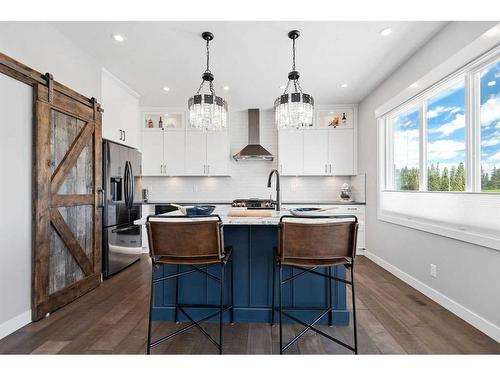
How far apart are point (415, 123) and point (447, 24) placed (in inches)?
45.0

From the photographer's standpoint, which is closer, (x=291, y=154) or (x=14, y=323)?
(x=14, y=323)

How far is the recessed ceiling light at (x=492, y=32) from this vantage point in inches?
75.9

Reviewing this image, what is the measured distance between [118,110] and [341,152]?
3.78 meters

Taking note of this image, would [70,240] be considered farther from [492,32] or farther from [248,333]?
[492,32]

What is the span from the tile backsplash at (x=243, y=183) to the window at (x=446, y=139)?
222cm

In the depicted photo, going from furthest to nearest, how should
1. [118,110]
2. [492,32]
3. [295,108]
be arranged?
1. [118,110]
2. [295,108]
3. [492,32]

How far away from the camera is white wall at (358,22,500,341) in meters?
2.04

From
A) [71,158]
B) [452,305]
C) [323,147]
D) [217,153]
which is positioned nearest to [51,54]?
[71,158]

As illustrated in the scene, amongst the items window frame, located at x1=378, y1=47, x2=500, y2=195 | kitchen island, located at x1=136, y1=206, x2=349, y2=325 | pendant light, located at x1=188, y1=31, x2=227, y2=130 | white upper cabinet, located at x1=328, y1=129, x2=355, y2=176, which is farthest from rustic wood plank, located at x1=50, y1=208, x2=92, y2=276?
white upper cabinet, located at x1=328, y1=129, x2=355, y2=176

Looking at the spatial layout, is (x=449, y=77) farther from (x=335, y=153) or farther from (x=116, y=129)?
(x=116, y=129)

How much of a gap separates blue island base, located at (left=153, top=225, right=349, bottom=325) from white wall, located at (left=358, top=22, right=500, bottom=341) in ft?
3.47

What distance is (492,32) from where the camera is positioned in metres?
1.96

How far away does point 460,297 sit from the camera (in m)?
2.32
